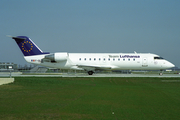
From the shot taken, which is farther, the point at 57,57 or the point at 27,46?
the point at 27,46

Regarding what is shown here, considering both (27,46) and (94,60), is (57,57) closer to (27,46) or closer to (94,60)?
(27,46)

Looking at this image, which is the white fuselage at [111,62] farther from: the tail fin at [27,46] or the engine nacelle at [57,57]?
the tail fin at [27,46]

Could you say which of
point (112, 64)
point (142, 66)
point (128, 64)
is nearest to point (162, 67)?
point (142, 66)

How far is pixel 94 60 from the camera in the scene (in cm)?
3048

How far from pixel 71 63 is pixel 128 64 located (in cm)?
913

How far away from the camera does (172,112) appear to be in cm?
757

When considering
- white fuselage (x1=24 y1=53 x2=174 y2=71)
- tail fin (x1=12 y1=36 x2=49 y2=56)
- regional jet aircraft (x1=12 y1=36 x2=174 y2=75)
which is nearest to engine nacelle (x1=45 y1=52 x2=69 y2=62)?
regional jet aircraft (x1=12 y1=36 x2=174 y2=75)

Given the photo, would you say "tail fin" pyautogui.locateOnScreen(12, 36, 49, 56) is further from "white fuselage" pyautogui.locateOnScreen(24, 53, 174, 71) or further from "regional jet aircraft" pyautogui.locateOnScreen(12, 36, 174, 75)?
"white fuselage" pyautogui.locateOnScreen(24, 53, 174, 71)

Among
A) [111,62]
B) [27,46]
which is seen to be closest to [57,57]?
[27,46]

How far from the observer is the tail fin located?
30.0 metres

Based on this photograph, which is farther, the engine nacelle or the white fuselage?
the white fuselage

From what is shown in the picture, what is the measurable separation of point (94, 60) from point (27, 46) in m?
10.9

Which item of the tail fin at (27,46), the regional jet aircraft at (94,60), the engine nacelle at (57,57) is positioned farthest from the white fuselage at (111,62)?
the tail fin at (27,46)

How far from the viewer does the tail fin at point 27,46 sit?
30.0 m
